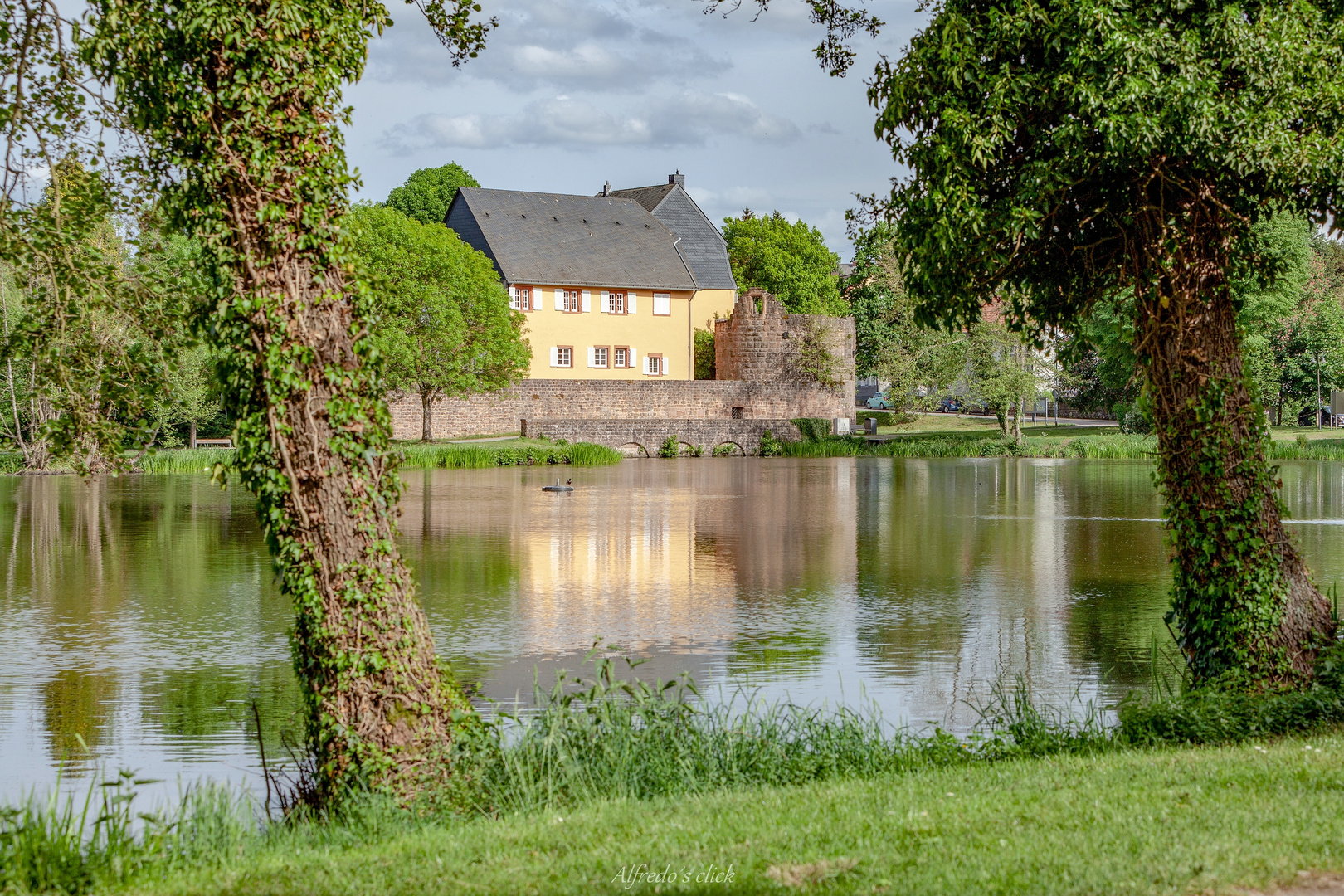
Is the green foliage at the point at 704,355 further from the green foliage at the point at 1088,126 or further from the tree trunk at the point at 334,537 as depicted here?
the tree trunk at the point at 334,537

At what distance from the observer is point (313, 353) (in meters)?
6.36

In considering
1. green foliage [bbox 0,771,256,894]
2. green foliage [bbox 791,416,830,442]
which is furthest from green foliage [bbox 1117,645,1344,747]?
green foliage [bbox 791,416,830,442]

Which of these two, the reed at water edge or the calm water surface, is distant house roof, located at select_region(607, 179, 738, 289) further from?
the calm water surface

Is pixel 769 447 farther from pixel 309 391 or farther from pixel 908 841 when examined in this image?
pixel 908 841

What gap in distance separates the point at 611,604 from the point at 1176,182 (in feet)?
24.9

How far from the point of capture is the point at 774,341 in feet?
193

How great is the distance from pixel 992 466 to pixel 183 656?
36.0 metres

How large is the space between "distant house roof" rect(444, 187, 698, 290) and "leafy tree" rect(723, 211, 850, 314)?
8.43m

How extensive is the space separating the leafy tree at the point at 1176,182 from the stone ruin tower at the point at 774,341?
4932 centimetres

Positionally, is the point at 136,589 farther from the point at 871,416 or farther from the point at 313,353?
the point at 871,416

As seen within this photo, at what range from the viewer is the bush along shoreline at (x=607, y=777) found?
17.3 ft

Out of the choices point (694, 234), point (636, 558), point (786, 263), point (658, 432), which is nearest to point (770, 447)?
point (658, 432)

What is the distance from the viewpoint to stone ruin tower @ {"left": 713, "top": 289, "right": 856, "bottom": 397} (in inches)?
2307

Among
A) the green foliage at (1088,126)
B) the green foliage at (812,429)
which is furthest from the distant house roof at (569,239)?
the green foliage at (1088,126)
